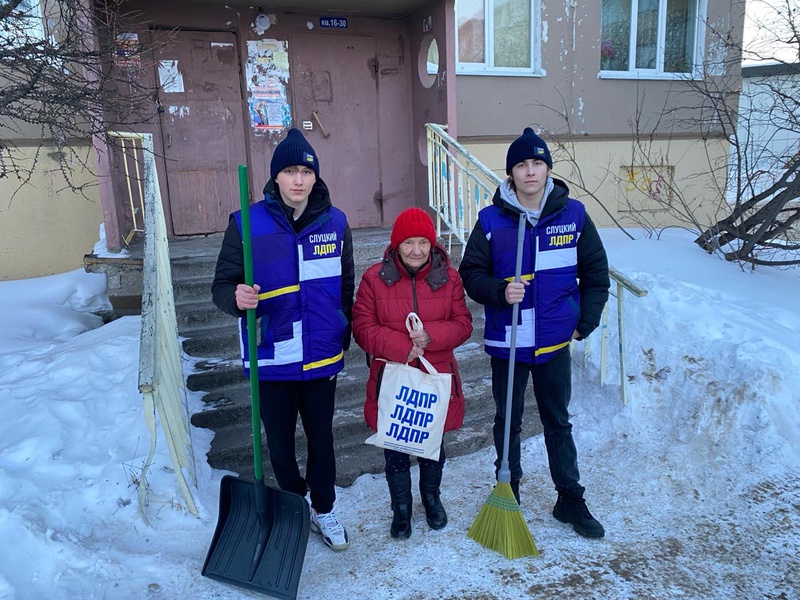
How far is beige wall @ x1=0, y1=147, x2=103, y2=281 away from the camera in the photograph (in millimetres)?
5660

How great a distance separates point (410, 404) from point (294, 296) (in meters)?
0.70

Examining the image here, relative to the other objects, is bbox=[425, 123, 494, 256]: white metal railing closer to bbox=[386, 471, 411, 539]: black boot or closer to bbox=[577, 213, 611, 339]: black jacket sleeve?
bbox=[577, 213, 611, 339]: black jacket sleeve

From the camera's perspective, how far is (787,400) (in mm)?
3291

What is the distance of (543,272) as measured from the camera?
2.54 m

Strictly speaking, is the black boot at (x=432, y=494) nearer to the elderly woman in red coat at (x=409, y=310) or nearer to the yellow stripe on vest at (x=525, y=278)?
the elderly woman in red coat at (x=409, y=310)

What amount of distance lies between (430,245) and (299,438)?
1.61 meters

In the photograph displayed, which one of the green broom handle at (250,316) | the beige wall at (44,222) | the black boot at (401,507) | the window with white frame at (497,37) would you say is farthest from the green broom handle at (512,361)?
the window with white frame at (497,37)

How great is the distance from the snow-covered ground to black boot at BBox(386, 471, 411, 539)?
0.18ft

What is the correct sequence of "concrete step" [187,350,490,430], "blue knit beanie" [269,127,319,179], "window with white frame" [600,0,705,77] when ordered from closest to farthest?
"blue knit beanie" [269,127,319,179], "concrete step" [187,350,490,430], "window with white frame" [600,0,705,77]

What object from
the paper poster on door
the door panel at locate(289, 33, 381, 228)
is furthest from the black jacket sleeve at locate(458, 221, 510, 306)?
the paper poster on door

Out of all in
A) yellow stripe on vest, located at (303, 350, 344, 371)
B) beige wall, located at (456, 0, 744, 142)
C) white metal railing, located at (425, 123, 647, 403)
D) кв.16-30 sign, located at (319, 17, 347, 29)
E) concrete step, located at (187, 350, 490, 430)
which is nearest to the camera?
yellow stripe on vest, located at (303, 350, 344, 371)

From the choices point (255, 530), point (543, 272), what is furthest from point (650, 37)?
point (255, 530)

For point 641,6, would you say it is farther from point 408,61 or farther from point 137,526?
point 137,526

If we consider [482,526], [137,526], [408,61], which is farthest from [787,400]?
[408,61]
